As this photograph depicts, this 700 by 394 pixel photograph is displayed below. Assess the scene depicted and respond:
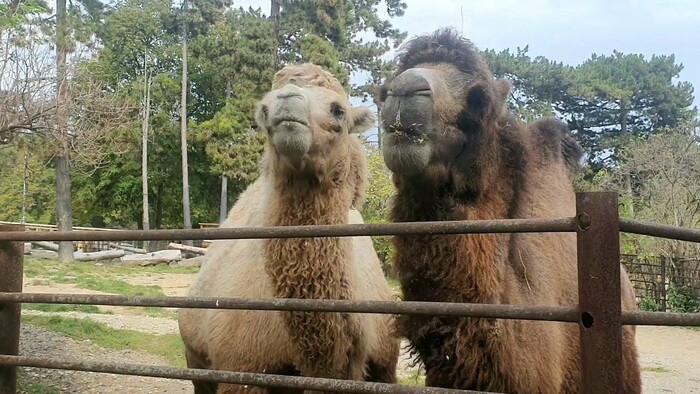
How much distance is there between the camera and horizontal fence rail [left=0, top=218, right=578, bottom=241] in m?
2.20

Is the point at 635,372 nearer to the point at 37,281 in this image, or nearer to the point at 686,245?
the point at 686,245

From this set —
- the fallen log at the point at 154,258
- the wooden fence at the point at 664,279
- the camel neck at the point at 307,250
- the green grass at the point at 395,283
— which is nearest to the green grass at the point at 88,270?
the fallen log at the point at 154,258

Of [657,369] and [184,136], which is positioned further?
[184,136]

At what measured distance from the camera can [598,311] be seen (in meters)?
2.04

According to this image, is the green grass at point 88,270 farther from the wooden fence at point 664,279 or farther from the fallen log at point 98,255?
the wooden fence at point 664,279

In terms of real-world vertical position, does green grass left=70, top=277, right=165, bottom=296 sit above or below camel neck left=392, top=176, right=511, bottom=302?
below

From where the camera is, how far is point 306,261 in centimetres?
386

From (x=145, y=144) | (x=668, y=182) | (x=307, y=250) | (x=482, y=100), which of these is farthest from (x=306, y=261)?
(x=145, y=144)

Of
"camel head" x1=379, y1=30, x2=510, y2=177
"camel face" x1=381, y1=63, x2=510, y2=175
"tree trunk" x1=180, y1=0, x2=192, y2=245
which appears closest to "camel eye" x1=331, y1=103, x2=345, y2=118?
"camel head" x1=379, y1=30, x2=510, y2=177

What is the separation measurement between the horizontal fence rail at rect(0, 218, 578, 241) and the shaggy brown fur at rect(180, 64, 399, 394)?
3.36ft

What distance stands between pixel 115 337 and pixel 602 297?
9.45 metres

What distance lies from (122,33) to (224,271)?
113 feet

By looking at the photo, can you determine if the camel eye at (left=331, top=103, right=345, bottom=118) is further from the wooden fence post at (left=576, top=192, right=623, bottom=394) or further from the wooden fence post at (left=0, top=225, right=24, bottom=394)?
the wooden fence post at (left=576, top=192, right=623, bottom=394)

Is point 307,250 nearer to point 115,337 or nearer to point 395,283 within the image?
point 395,283
